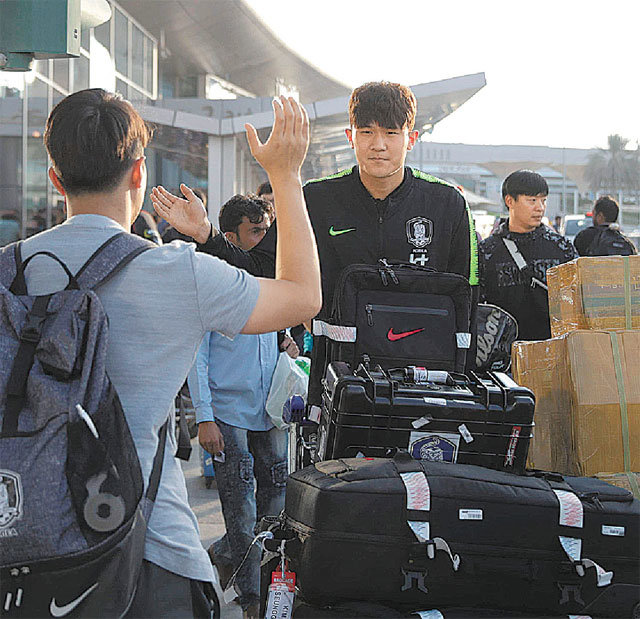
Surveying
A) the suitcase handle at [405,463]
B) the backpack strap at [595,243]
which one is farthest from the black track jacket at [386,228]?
the backpack strap at [595,243]

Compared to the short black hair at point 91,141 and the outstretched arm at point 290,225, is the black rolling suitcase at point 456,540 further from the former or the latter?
the short black hair at point 91,141

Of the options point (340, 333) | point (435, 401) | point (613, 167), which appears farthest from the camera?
point (613, 167)

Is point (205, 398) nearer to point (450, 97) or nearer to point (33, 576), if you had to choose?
point (33, 576)

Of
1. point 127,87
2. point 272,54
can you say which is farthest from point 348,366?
point 272,54

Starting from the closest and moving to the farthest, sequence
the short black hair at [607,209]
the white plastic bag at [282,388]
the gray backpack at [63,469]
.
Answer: the gray backpack at [63,469]
the white plastic bag at [282,388]
the short black hair at [607,209]

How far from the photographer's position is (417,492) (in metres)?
3.03

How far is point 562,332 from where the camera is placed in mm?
4703

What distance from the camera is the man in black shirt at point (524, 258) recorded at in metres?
5.75

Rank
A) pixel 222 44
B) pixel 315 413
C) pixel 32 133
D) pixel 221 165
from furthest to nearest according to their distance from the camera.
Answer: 1. pixel 222 44
2. pixel 221 165
3. pixel 32 133
4. pixel 315 413

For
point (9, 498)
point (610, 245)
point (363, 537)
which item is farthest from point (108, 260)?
point (610, 245)

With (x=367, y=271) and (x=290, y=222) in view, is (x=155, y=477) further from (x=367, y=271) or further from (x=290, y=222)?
(x=367, y=271)

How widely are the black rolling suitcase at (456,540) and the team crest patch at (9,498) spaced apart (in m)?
1.18

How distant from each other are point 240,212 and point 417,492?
104 inches

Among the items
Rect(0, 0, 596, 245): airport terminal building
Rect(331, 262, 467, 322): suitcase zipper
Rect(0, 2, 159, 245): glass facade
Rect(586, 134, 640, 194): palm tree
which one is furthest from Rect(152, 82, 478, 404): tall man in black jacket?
Rect(586, 134, 640, 194): palm tree
